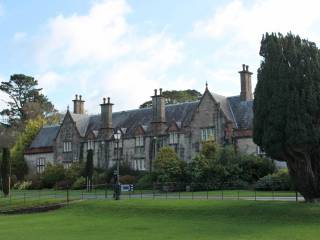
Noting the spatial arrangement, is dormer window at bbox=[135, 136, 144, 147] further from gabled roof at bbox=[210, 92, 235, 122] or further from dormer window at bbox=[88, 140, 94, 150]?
gabled roof at bbox=[210, 92, 235, 122]

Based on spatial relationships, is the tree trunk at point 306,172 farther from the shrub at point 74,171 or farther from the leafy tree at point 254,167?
the shrub at point 74,171

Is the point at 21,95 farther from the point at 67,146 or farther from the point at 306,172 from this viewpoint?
the point at 306,172

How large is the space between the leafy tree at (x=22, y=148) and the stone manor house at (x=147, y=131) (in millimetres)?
1253

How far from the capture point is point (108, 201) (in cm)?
4044

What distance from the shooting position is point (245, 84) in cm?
6394

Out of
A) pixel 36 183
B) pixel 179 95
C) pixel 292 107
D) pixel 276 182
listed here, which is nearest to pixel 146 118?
pixel 36 183

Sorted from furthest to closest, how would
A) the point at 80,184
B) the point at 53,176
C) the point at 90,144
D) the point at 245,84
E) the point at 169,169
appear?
the point at 90,144 → the point at 53,176 → the point at 80,184 → the point at 245,84 → the point at 169,169

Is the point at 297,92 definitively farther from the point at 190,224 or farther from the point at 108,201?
the point at 108,201

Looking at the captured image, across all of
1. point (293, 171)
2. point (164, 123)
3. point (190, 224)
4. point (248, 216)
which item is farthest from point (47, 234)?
point (164, 123)

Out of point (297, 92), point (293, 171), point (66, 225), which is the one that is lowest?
point (66, 225)

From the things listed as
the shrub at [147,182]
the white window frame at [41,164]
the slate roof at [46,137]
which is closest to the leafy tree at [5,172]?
the shrub at [147,182]

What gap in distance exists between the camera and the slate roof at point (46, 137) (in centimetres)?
8468

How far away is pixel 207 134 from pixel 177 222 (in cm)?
3497

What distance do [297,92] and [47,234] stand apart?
1490 centimetres
